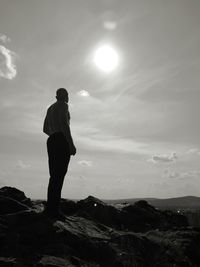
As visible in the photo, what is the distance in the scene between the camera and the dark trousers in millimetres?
8195

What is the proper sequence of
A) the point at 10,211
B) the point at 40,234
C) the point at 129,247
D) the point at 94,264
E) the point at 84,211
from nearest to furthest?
the point at 94,264 → the point at 40,234 → the point at 129,247 → the point at 10,211 → the point at 84,211

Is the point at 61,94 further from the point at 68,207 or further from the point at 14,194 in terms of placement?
the point at 14,194

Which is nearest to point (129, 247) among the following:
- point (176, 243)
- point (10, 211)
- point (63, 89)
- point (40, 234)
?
point (176, 243)

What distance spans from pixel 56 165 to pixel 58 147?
1.69 ft

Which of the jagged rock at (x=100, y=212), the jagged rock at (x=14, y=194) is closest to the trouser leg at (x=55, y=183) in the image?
the jagged rock at (x=100, y=212)

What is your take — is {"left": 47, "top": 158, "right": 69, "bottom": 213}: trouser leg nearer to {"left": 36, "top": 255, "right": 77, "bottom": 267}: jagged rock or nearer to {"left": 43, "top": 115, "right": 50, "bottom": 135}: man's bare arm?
{"left": 43, "top": 115, "right": 50, "bottom": 135}: man's bare arm

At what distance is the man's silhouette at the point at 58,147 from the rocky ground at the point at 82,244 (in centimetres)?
53

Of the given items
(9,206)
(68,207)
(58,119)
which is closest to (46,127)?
(58,119)

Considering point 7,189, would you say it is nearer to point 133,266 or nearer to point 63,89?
point 63,89

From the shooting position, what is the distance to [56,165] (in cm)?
833

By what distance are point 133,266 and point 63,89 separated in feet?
17.3

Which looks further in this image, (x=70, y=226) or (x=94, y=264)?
(x=70, y=226)

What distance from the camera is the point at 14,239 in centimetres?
675

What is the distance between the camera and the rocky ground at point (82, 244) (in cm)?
627
